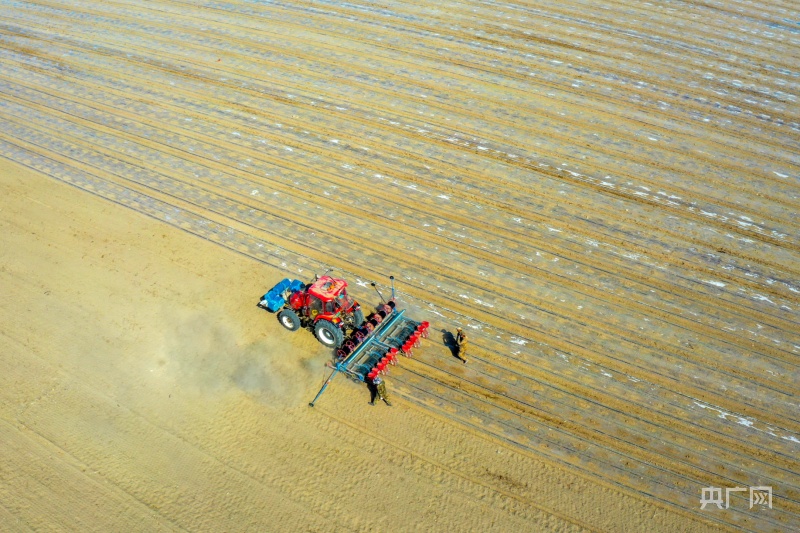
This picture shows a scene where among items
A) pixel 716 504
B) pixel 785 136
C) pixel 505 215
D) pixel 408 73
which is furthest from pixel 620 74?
pixel 716 504

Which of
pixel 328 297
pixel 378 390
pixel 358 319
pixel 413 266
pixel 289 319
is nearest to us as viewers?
pixel 378 390

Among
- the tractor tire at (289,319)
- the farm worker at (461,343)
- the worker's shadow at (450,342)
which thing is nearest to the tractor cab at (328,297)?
the tractor tire at (289,319)

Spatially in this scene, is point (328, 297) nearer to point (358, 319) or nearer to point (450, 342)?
point (358, 319)

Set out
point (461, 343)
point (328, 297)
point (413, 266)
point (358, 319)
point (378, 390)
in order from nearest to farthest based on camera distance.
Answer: point (378, 390), point (328, 297), point (461, 343), point (358, 319), point (413, 266)

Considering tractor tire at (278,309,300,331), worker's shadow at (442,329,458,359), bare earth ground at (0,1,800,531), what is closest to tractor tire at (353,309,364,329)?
bare earth ground at (0,1,800,531)

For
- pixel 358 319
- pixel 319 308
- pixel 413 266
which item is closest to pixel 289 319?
pixel 319 308

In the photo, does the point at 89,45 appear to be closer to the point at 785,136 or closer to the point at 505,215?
the point at 505,215
